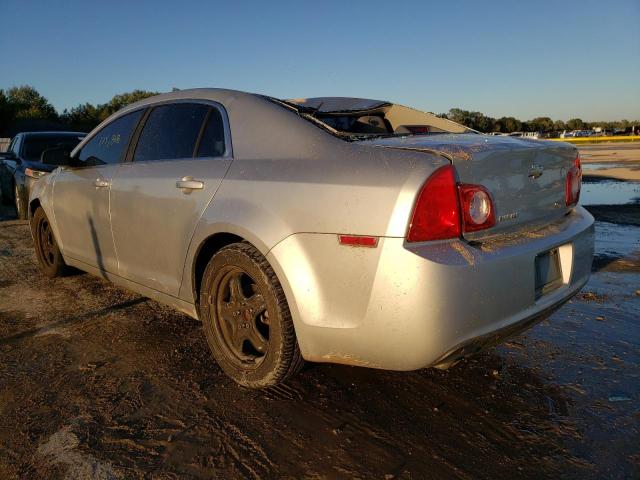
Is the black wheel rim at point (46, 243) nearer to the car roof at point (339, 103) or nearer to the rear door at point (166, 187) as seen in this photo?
the rear door at point (166, 187)

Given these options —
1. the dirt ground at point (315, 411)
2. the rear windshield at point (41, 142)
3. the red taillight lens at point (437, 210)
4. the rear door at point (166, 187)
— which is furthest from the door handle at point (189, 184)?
the rear windshield at point (41, 142)

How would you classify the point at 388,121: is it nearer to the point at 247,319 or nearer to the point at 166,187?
the point at 166,187

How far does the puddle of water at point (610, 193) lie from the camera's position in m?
9.99

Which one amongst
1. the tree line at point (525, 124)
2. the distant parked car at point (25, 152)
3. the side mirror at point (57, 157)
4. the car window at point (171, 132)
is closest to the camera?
the car window at point (171, 132)

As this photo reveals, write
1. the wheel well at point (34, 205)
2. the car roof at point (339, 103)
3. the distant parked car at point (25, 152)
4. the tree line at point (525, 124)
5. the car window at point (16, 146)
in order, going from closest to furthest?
1. the car roof at point (339, 103)
2. the wheel well at point (34, 205)
3. the distant parked car at point (25, 152)
4. the car window at point (16, 146)
5. the tree line at point (525, 124)

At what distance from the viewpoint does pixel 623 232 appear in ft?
22.2

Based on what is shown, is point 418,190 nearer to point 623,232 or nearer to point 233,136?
point 233,136

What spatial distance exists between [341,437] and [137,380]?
125cm

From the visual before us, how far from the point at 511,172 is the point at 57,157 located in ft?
11.9

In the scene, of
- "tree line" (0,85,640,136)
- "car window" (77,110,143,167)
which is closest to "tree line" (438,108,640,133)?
"tree line" (0,85,640,136)

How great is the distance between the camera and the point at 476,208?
7.05ft

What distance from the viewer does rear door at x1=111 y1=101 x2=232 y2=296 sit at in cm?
283

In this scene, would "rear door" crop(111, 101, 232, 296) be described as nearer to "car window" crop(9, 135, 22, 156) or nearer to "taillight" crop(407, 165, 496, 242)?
"taillight" crop(407, 165, 496, 242)

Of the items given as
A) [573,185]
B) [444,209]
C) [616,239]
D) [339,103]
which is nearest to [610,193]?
[616,239]
